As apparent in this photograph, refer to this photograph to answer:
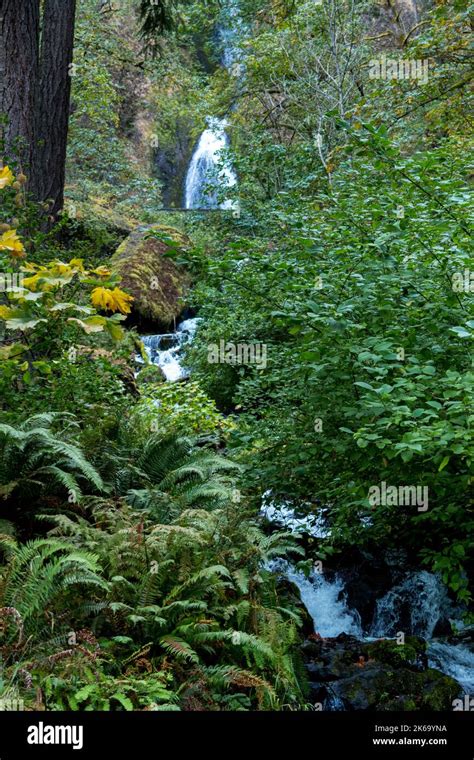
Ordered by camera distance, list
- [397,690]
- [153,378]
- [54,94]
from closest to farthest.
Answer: [397,690] → [54,94] → [153,378]

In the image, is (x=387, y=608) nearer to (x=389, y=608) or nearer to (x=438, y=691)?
(x=389, y=608)

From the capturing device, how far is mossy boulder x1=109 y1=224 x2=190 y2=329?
49.0 ft

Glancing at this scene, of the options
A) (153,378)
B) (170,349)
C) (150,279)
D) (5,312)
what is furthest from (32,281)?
(150,279)

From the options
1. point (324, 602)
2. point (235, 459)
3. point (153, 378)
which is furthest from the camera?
point (153, 378)

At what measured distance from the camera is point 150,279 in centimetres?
1527

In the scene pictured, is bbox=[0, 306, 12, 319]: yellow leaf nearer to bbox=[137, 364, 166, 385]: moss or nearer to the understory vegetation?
the understory vegetation

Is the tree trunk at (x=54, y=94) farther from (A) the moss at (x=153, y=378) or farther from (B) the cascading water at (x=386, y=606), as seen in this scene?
(B) the cascading water at (x=386, y=606)

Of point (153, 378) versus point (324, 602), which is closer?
point (324, 602)

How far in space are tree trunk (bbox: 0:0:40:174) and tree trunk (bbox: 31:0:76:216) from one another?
45cm

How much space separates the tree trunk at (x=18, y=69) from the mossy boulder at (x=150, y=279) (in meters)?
6.67

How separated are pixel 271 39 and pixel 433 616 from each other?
46.9 feet

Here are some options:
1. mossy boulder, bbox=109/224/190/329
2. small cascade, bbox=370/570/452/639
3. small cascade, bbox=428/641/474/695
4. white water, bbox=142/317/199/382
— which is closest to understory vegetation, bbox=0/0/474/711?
small cascade, bbox=370/570/452/639

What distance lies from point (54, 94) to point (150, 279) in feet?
22.5

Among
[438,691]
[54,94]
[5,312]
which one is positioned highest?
[54,94]
